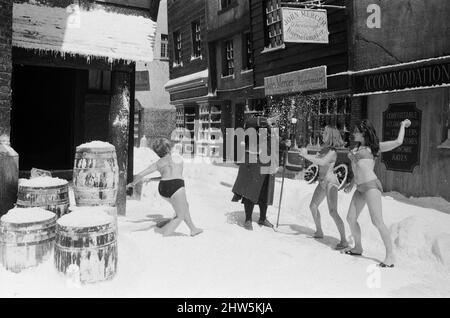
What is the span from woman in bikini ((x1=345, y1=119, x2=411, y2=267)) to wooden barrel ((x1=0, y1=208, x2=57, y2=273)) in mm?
3579

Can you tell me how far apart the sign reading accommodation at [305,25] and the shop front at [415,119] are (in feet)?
4.63

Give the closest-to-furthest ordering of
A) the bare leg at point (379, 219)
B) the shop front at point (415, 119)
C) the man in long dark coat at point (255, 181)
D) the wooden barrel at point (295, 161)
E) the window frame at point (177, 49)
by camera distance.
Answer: the bare leg at point (379, 219)
the man in long dark coat at point (255, 181)
the shop front at point (415, 119)
the wooden barrel at point (295, 161)
the window frame at point (177, 49)

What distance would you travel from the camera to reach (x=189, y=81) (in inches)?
755

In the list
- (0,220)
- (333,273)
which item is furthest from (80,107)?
(333,273)

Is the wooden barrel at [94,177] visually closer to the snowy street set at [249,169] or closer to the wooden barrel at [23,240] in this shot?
the snowy street set at [249,169]

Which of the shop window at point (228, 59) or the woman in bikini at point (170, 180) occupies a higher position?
the shop window at point (228, 59)

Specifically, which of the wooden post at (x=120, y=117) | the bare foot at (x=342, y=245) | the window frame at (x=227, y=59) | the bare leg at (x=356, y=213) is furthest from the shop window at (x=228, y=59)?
the bare leg at (x=356, y=213)

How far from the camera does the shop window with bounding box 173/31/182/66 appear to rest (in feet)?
68.6

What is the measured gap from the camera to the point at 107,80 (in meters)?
8.79

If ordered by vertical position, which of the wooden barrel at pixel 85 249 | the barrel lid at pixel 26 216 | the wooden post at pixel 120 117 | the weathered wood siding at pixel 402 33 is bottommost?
the wooden barrel at pixel 85 249

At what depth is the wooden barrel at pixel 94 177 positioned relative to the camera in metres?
5.33

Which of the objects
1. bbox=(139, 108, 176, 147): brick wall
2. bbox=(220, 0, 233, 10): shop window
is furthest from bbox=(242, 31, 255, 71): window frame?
bbox=(139, 108, 176, 147): brick wall

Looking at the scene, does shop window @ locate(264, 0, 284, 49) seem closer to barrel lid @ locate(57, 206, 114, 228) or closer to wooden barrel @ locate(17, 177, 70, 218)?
wooden barrel @ locate(17, 177, 70, 218)
